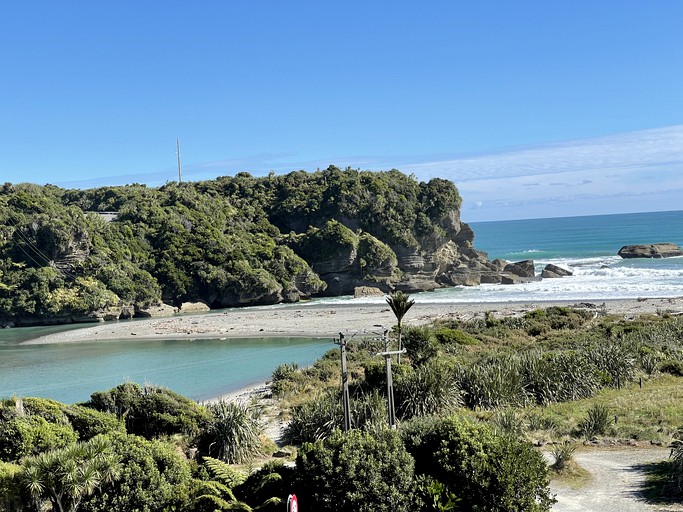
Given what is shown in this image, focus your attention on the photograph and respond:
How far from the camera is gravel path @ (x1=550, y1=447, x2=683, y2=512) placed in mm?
9305

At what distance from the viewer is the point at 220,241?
7038 cm

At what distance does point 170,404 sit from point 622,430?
9925mm

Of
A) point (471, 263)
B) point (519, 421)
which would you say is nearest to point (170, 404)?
point (519, 421)

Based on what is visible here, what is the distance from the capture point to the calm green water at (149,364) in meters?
27.6

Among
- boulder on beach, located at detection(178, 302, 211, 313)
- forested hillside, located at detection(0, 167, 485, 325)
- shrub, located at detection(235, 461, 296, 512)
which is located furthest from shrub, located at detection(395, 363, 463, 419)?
boulder on beach, located at detection(178, 302, 211, 313)

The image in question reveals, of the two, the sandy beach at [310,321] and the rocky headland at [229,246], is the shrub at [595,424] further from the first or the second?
the rocky headland at [229,246]

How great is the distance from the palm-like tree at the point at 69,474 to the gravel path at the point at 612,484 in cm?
633

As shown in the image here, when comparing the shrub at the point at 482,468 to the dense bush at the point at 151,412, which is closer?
the shrub at the point at 482,468

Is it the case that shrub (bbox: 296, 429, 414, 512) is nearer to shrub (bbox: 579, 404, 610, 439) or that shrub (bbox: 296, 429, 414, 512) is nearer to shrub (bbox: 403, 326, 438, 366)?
shrub (bbox: 579, 404, 610, 439)

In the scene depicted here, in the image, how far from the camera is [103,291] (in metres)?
59.1

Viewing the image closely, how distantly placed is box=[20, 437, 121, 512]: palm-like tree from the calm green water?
1611 centimetres

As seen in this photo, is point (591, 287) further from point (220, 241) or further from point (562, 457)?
point (562, 457)

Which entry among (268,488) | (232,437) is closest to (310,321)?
(232,437)

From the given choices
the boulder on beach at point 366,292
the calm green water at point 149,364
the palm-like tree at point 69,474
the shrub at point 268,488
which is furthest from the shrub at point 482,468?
the boulder on beach at point 366,292
